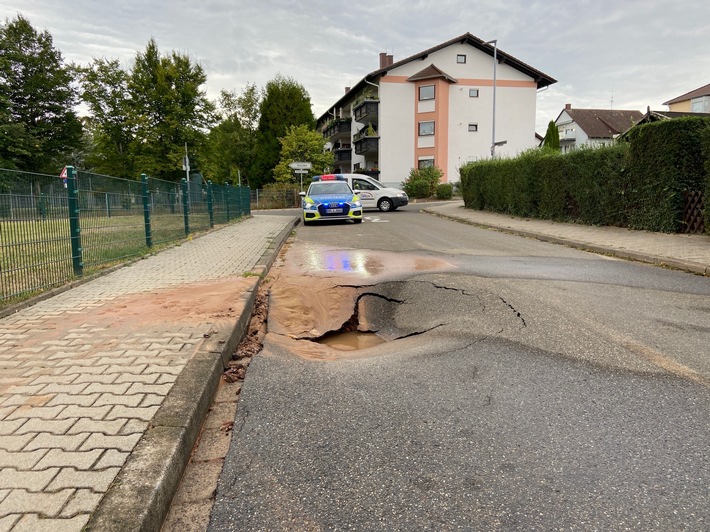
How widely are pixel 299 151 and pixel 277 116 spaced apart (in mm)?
11035

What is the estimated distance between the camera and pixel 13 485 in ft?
6.82

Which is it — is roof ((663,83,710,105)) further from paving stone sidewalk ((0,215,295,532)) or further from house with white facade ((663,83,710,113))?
paving stone sidewalk ((0,215,295,532))

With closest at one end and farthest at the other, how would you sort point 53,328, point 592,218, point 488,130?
point 53,328 → point 592,218 → point 488,130

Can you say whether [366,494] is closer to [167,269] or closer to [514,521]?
[514,521]

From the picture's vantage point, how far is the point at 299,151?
45.7 meters

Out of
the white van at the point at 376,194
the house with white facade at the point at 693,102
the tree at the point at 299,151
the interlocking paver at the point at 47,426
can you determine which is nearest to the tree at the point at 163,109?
the tree at the point at 299,151

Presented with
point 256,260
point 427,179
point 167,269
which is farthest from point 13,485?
point 427,179

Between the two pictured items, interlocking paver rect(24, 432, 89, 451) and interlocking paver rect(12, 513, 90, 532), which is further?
interlocking paver rect(24, 432, 89, 451)

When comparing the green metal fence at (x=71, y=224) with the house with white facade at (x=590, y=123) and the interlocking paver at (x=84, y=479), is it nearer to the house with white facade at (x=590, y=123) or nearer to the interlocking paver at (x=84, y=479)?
the interlocking paver at (x=84, y=479)

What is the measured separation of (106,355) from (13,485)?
5.59ft

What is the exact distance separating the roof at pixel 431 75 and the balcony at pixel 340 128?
1329 centimetres

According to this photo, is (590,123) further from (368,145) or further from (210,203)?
(210,203)

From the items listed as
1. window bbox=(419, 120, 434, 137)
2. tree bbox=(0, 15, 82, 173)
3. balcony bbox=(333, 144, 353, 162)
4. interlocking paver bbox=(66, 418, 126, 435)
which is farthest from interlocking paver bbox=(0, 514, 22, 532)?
balcony bbox=(333, 144, 353, 162)

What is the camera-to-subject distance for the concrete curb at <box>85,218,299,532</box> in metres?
1.91
